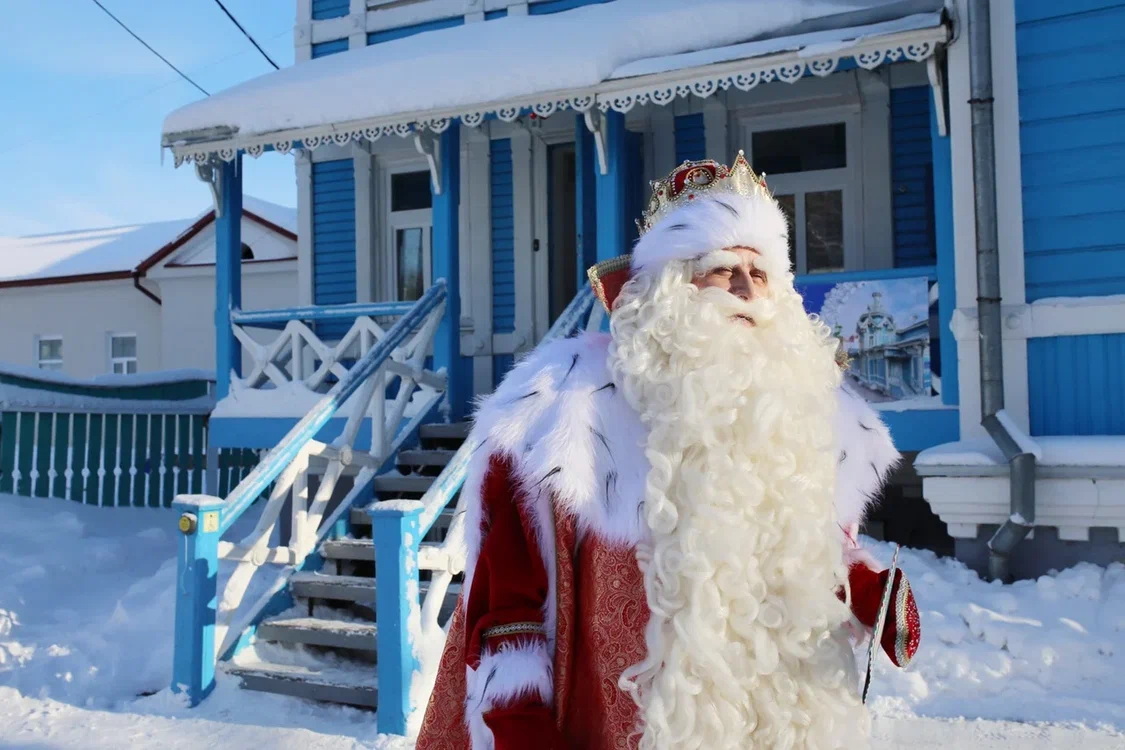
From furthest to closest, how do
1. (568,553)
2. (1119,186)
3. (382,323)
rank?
1. (382,323)
2. (1119,186)
3. (568,553)

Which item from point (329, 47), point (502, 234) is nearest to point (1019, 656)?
point (502, 234)

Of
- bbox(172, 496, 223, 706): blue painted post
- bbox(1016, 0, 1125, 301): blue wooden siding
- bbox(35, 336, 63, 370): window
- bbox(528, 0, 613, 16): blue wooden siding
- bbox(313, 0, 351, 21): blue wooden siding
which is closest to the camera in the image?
bbox(172, 496, 223, 706): blue painted post

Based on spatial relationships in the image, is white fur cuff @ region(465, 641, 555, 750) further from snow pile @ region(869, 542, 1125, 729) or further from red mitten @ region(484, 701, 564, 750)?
snow pile @ region(869, 542, 1125, 729)

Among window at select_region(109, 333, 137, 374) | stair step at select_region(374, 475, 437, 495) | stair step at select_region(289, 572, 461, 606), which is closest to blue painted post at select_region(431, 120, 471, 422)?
stair step at select_region(374, 475, 437, 495)

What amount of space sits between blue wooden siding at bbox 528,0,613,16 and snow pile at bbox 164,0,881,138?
0.60 m

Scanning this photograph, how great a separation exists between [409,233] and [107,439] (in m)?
4.02

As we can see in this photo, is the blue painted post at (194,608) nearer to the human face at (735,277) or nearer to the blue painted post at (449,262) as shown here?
the blue painted post at (449,262)

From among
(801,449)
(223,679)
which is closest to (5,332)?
(223,679)

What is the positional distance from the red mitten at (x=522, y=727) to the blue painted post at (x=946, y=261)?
4.43 m

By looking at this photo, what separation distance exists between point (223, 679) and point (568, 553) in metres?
3.54

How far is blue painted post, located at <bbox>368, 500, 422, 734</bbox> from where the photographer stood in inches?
159

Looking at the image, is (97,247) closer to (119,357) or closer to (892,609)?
(119,357)

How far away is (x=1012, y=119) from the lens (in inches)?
204

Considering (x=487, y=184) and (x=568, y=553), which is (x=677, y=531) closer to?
(x=568, y=553)
